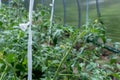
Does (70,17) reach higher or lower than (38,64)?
higher

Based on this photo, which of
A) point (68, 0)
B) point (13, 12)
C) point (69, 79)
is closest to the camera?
point (69, 79)

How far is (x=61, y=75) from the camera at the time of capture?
4.68 feet

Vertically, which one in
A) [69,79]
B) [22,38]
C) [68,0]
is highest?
[68,0]

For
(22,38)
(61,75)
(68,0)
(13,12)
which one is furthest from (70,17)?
(61,75)

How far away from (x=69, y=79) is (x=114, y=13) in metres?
1.64

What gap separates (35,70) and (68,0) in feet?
8.66

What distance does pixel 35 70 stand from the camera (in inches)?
59.6

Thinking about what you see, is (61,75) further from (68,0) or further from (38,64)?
(68,0)

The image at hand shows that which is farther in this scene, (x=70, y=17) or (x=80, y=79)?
(x=70, y=17)

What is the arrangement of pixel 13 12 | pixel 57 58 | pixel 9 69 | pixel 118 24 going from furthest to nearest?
1. pixel 13 12
2. pixel 118 24
3. pixel 57 58
4. pixel 9 69

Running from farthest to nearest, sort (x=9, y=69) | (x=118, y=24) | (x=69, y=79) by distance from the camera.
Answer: (x=118, y=24), (x=69, y=79), (x=9, y=69)

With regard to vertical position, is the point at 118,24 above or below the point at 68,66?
above

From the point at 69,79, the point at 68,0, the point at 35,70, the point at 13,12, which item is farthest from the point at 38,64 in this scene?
the point at 68,0

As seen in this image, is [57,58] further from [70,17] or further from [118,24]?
[70,17]
